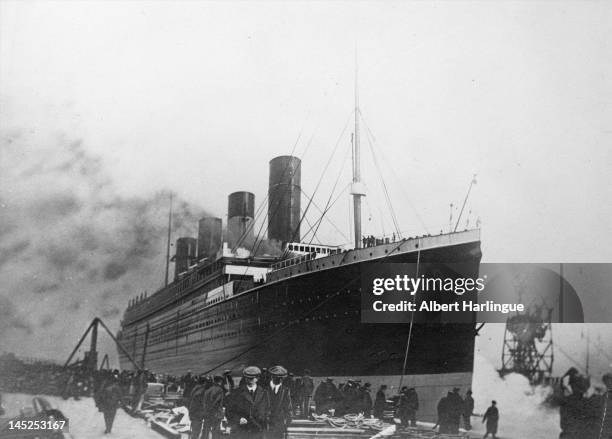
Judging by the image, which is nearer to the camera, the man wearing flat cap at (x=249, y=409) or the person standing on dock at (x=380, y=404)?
the man wearing flat cap at (x=249, y=409)

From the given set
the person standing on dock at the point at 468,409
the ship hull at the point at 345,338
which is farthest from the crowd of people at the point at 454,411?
the ship hull at the point at 345,338

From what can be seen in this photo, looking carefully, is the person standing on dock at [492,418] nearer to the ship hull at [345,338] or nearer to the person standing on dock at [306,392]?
the ship hull at [345,338]

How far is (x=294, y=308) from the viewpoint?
7.89m

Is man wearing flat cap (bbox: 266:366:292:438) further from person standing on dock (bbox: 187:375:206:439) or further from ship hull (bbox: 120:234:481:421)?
ship hull (bbox: 120:234:481:421)

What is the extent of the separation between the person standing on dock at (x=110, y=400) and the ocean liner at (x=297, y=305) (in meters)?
0.51

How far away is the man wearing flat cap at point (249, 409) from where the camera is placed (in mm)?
5500

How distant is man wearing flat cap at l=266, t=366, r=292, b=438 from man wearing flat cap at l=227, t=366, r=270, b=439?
0.07m

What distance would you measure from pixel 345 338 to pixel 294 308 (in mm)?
1114

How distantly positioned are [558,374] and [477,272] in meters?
1.66

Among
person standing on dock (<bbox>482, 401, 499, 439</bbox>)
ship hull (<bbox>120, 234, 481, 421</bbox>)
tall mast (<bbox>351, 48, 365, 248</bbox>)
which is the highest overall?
tall mast (<bbox>351, 48, 365, 248</bbox>)

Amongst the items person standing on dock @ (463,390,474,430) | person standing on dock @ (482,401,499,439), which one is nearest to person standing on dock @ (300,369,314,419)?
person standing on dock @ (463,390,474,430)

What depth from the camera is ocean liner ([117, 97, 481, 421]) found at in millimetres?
6969

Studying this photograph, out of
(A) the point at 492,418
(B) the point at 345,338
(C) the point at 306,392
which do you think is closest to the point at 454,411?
(A) the point at 492,418

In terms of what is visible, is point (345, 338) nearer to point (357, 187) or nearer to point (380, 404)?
point (380, 404)
